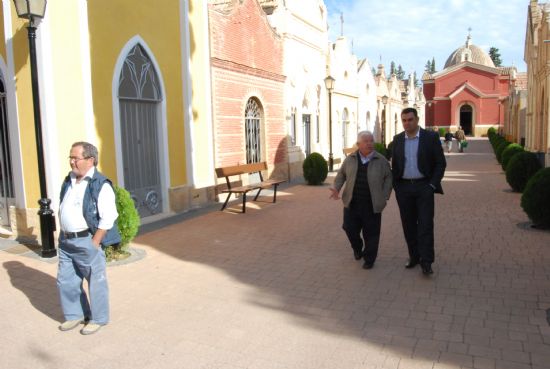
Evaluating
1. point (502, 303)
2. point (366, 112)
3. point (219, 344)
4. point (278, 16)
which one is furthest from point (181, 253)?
point (366, 112)

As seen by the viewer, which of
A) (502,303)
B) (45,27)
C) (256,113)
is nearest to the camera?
(502,303)

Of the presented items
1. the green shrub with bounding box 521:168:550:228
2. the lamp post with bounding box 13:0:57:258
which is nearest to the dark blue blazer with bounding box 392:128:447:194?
the green shrub with bounding box 521:168:550:228

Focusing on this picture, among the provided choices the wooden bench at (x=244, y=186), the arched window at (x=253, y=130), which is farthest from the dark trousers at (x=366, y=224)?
the arched window at (x=253, y=130)

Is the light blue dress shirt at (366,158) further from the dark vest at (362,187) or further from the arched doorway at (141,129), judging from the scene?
the arched doorway at (141,129)

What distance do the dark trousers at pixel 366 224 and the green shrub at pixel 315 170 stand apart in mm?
8587

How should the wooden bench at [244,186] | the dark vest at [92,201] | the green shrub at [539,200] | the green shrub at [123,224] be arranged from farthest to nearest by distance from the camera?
the wooden bench at [244,186] < the green shrub at [539,200] < the green shrub at [123,224] < the dark vest at [92,201]

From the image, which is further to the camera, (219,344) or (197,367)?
(219,344)

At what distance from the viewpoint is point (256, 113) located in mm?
14156

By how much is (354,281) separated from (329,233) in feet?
8.42

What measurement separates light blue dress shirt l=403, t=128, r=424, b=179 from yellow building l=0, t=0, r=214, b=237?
5.08 metres

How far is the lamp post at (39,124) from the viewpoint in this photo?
248 inches

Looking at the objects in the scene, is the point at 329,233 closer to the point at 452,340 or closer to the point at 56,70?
the point at 452,340

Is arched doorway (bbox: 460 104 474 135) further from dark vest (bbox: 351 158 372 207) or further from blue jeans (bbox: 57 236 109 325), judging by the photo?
blue jeans (bbox: 57 236 109 325)

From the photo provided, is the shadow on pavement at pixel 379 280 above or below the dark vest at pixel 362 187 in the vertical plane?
below
